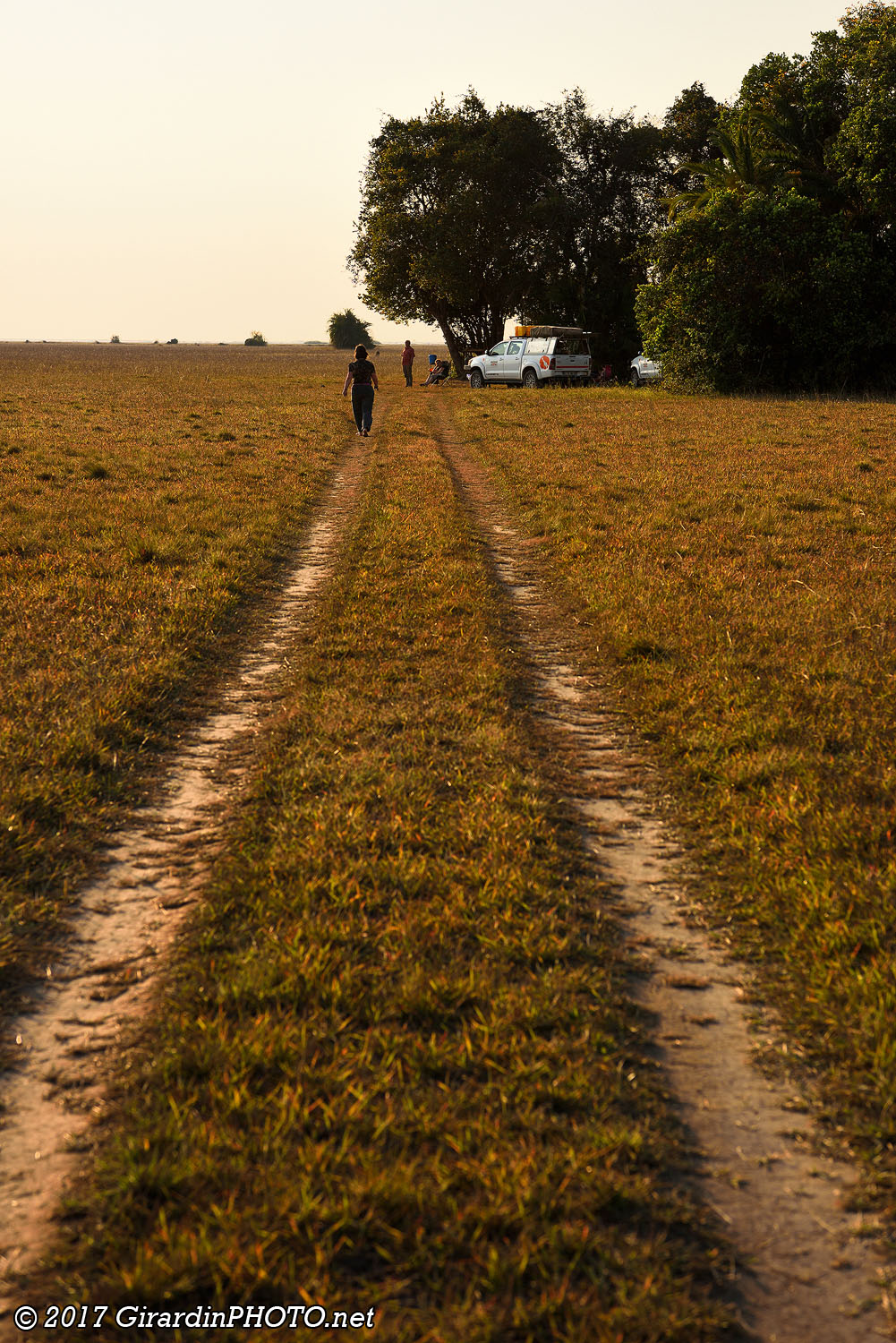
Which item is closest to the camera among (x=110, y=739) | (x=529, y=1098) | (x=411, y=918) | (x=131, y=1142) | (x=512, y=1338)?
(x=512, y=1338)

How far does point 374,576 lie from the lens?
9.12 meters

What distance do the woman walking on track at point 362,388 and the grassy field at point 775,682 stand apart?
4.89 meters

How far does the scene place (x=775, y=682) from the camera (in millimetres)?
6191

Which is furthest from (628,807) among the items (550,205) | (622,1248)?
(550,205)

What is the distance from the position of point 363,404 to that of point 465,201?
27636 mm

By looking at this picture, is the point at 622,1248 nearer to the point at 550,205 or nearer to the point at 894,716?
the point at 894,716

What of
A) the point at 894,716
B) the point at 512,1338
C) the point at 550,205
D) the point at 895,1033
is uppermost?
the point at 550,205

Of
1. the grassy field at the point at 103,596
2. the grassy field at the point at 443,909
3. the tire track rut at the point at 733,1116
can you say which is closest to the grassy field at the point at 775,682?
the grassy field at the point at 443,909

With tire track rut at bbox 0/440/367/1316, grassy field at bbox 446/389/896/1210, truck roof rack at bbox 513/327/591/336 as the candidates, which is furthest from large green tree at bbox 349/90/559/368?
tire track rut at bbox 0/440/367/1316

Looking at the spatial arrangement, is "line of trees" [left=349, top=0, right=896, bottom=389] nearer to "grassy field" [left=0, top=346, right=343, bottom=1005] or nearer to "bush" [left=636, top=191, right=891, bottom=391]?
"bush" [left=636, top=191, right=891, bottom=391]

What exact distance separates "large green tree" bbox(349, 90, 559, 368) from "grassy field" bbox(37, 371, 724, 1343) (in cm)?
4353

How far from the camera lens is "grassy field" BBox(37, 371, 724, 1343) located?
2299 millimetres

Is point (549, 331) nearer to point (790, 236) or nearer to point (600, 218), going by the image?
point (600, 218)

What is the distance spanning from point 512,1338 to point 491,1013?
3.45ft
